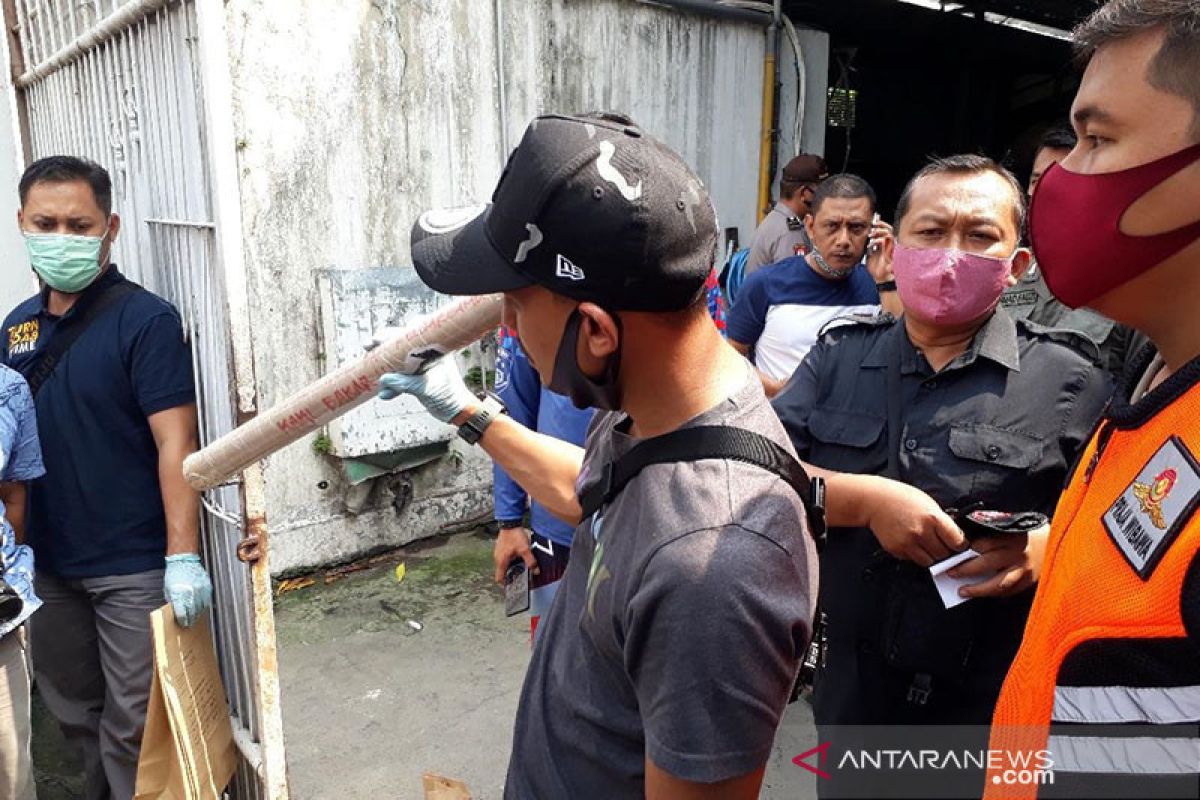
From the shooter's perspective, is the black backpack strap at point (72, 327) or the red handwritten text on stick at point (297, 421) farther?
the black backpack strap at point (72, 327)

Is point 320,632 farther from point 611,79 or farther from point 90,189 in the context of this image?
point 611,79

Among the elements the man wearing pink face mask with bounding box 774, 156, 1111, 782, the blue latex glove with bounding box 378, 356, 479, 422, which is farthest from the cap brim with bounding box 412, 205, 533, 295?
the man wearing pink face mask with bounding box 774, 156, 1111, 782

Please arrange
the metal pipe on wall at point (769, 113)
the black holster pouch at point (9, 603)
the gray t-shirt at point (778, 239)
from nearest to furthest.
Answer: the black holster pouch at point (9, 603) → the gray t-shirt at point (778, 239) → the metal pipe on wall at point (769, 113)

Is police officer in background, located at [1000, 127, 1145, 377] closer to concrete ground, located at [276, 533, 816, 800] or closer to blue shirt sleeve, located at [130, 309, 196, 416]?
concrete ground, located at [276, 533, 816, 800]

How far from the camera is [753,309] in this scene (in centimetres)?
368

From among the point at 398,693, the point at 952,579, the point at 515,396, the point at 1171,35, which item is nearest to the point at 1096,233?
the point at 1171,35

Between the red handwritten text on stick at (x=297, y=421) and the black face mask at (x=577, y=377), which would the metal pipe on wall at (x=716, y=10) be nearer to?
the red handwritten text on stick at (x=297, y=421)

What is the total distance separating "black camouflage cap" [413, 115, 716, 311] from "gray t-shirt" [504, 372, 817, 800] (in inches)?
8.7

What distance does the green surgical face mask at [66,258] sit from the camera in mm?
2555

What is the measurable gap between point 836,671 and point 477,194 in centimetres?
→ 386

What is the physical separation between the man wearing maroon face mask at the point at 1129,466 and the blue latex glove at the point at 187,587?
87.2 inches

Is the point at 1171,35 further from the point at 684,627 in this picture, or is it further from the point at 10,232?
the point at 10,232

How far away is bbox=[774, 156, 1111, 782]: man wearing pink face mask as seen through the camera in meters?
1.86

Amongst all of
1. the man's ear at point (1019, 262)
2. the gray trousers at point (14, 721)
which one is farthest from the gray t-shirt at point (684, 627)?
the gray trousers at point (14, 721)
